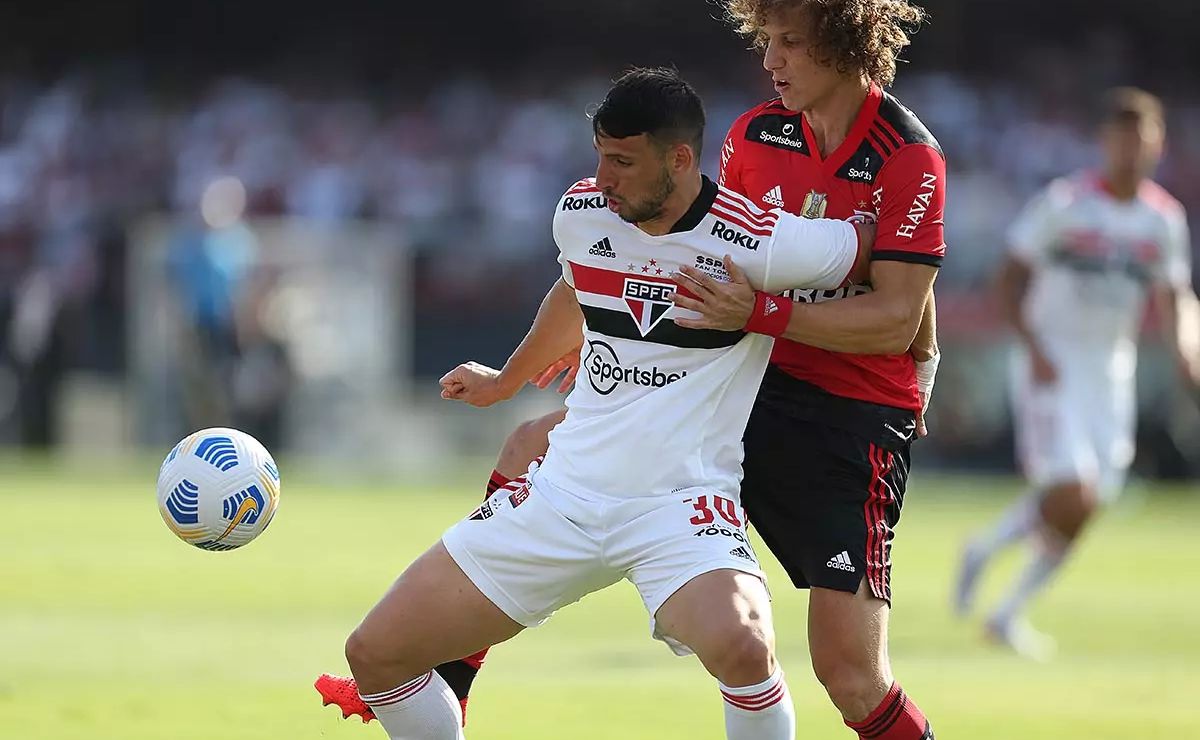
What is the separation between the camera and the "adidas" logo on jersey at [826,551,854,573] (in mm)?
5910

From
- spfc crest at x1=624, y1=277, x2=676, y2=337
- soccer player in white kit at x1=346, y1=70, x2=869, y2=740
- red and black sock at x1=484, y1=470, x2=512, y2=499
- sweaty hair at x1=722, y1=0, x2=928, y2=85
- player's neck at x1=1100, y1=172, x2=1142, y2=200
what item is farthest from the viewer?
player's neck at x1=1100, y1=172, x2=1142, y2=200

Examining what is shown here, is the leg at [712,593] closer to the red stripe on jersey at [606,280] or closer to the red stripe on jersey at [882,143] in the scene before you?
the red stripe on jersey at [606,280]

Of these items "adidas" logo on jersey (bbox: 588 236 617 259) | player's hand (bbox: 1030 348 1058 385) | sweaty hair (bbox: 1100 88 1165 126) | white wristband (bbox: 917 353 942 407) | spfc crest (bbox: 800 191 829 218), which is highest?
spfc crest (bbox: 800 191 829 218)

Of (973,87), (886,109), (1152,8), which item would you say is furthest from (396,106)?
(886,109)

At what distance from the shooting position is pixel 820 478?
607 cm

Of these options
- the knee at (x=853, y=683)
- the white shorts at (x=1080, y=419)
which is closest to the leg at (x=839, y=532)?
the knee at (x=853, y=683)

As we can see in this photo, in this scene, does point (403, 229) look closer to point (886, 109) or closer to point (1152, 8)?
point (1152, 8)

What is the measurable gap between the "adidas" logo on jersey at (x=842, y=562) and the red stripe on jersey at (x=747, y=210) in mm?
1039

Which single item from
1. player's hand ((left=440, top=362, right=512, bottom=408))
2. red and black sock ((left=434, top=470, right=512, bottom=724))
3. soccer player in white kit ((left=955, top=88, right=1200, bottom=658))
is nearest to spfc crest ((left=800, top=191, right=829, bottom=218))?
player's hand ((left=440, top=362, right=512, bottom=408))

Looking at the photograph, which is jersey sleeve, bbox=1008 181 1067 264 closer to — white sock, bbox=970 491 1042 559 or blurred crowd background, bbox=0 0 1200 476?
white sock, bbox=970 491 1042 559

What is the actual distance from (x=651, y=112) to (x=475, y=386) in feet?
4.09

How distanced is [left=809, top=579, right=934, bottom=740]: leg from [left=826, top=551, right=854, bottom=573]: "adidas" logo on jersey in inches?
2.6

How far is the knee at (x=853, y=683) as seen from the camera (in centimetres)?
581

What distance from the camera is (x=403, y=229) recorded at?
2505 cm
